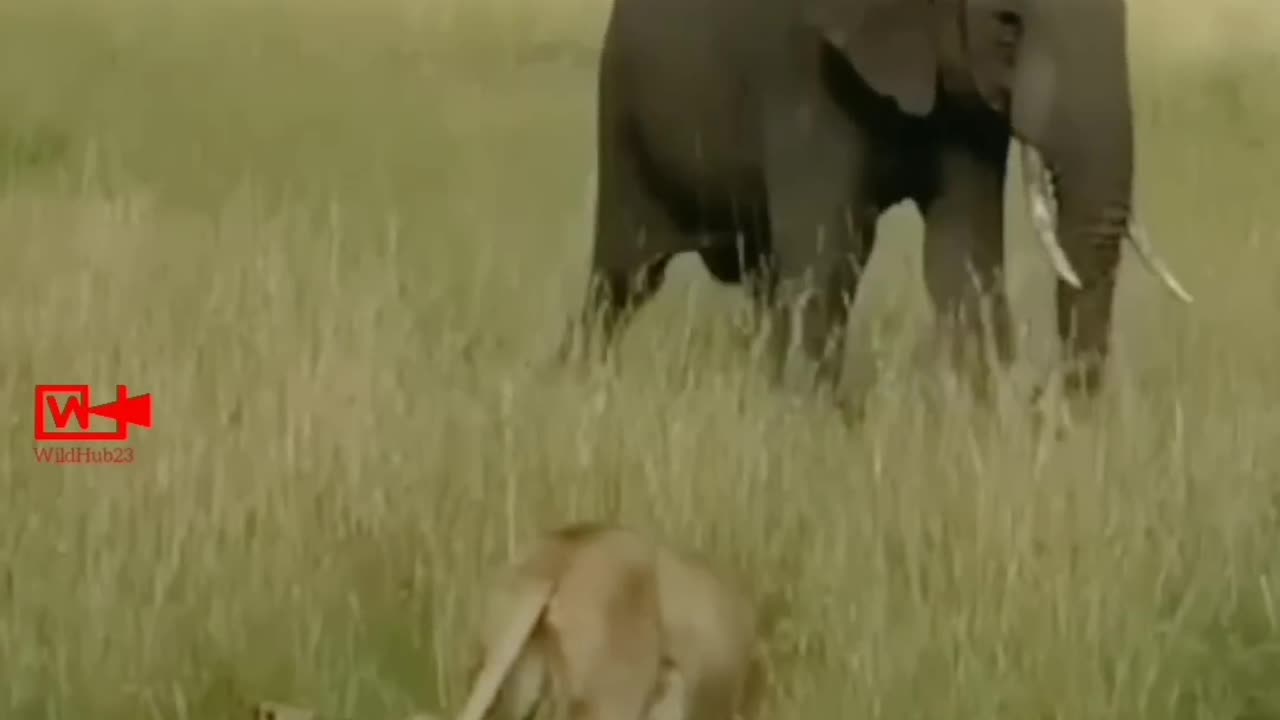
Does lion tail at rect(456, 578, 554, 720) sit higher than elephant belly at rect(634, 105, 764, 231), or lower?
lower

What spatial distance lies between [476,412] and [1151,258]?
407 millimetres

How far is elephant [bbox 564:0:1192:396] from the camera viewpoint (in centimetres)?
112

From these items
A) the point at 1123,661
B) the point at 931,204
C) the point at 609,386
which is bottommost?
the point at 1123,661

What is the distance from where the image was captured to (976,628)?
1012mm

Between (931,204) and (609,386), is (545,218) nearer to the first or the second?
(609,386)

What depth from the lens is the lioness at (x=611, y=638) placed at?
0.94 metres

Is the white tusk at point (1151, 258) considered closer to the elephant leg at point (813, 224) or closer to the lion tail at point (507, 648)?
the elephant leg at point (813, 224)

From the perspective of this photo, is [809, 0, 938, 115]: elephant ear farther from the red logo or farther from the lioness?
the red logo

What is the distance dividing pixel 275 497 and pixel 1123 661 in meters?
0.46

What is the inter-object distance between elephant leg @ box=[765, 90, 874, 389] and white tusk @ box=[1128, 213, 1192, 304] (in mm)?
168

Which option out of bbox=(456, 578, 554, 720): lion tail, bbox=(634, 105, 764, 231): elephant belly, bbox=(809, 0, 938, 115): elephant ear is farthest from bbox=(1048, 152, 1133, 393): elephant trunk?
bbox=(456, 578, 554, 720): lion tail

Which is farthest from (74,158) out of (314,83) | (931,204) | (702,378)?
(931,204)

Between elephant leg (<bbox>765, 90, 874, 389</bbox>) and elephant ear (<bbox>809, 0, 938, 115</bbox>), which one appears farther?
elephant ear (<bbox>809, 0, 938, 115</bbox>)

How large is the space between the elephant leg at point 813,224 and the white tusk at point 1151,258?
0.55 ft
